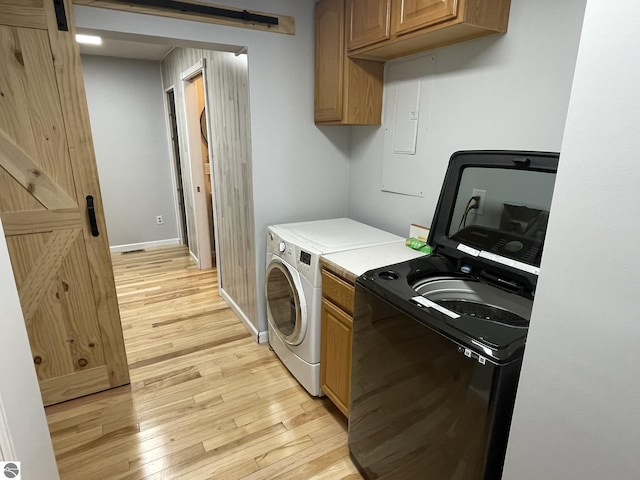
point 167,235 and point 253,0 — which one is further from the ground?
point 253,0

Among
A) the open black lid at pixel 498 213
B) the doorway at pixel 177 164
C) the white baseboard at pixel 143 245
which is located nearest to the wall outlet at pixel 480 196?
the open black lid at pixel 498 213

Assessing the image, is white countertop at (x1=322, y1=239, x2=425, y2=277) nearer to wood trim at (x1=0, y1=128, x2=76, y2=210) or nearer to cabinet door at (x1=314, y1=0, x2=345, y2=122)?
cabinet door at (x1=314, y1=0, x2=345, y2=122)

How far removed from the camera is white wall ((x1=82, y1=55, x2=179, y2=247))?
4.33 m

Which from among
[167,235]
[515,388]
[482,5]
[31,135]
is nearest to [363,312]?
[515,388]

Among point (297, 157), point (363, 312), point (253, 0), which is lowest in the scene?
point (363, 312)

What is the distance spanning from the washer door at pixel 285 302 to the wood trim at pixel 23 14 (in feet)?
5.28

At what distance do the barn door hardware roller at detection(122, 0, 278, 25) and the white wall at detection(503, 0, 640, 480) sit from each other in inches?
75.6

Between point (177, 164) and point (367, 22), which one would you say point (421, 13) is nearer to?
point (367, 22)

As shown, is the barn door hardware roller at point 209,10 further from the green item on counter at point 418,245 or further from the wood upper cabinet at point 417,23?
the green item on counter at point 418,245

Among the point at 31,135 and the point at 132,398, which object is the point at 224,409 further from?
the point at 31,135

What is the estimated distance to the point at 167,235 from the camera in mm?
5074

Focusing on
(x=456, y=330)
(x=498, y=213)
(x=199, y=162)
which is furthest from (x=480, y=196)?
(x=199, y=162)

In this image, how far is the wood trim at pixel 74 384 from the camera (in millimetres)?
2035

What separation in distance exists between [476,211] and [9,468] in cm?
161
